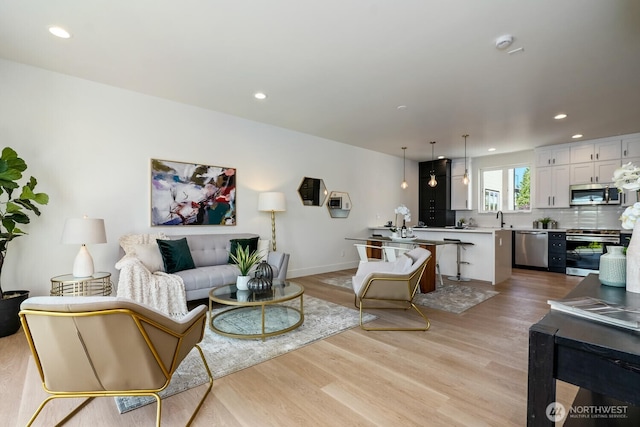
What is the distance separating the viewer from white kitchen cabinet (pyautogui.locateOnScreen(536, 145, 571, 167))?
21.0ft

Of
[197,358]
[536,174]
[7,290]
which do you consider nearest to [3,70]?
[7,290]

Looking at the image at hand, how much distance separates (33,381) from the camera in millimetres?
2143

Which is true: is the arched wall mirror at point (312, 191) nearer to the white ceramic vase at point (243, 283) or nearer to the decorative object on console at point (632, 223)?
the white ceramic vase at point (243, 283)

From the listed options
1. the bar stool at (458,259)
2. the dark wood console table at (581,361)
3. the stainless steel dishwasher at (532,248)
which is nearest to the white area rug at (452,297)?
the bar stool at (458,259)

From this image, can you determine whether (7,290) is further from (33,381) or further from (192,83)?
(192,83)

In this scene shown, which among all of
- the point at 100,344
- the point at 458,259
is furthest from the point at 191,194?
the point at 458,259

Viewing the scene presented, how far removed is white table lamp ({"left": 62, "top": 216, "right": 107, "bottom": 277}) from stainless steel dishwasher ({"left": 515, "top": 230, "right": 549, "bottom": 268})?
24.9 feet

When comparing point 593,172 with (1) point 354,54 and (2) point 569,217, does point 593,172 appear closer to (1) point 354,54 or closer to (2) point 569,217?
(2) point 569,217

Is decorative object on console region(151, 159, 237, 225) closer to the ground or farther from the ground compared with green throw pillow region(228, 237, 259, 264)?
farther from the ground

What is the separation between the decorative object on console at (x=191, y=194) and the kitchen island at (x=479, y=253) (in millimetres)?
3609

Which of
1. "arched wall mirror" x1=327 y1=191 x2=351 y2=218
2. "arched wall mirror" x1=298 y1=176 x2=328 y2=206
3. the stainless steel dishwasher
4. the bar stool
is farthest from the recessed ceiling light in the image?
the stainless steel dishwasher

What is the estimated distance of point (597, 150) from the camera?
6.03 meters

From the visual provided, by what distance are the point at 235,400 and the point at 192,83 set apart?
339 cm

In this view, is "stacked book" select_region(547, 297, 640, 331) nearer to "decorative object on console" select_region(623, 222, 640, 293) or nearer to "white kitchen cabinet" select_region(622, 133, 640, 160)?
"decorative object on console" select_region(623, 222, 640, 293)
